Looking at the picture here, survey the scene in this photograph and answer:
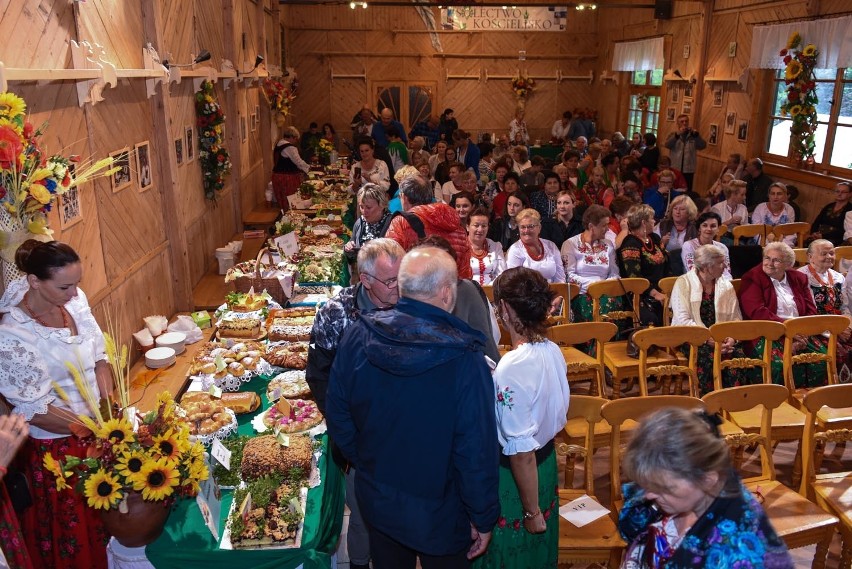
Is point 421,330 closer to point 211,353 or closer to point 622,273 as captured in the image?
point 211,353

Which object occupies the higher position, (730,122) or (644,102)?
(644,102)

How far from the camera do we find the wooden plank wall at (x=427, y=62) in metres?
16.1

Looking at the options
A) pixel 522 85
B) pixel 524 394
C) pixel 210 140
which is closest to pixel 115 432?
pixel 524 394

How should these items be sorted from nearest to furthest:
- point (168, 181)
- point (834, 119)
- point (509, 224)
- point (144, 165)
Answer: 1. point (144, 165)
2. point (168, 181)
3. point (509, 224)
4. point (834, 119)

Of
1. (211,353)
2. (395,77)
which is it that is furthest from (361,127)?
(211,353)

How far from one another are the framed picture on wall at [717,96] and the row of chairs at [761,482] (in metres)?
9.22

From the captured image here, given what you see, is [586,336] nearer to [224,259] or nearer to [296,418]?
[296,418]

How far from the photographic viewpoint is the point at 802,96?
8.89m

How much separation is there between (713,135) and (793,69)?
9.30ft

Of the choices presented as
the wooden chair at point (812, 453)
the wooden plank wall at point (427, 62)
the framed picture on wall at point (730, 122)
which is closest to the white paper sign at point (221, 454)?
the wooden chair at point (812, 453)

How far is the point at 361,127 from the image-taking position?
12219 millimetres

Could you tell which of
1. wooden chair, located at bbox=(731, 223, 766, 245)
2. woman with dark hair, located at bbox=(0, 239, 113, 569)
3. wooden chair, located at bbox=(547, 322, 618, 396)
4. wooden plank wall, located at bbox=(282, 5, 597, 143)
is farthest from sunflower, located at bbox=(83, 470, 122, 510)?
wooden plank wall, located at bbox=(282, 5, 597, 143)

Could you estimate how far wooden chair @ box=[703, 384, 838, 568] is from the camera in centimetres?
302

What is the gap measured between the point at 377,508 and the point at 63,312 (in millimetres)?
1740
